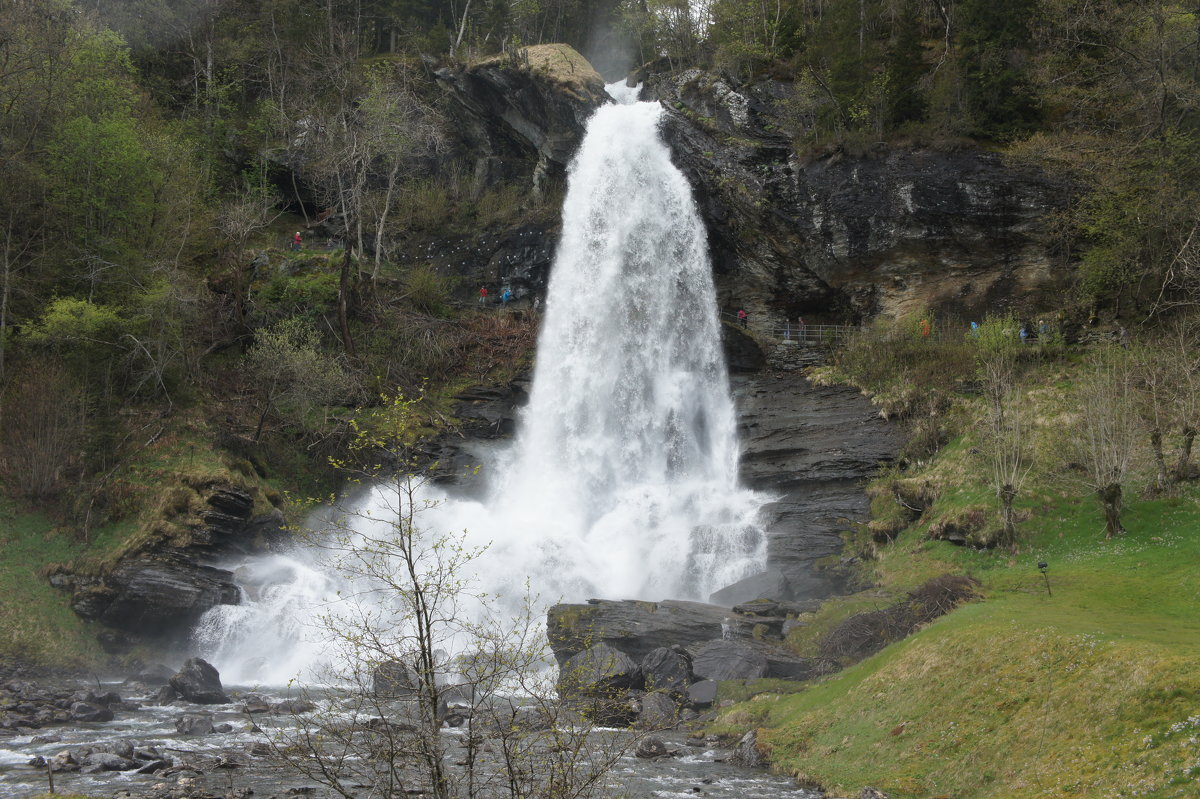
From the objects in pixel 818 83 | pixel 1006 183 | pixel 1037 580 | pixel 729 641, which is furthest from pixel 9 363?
pixel 1006 183

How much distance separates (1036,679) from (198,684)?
17705 millimetres

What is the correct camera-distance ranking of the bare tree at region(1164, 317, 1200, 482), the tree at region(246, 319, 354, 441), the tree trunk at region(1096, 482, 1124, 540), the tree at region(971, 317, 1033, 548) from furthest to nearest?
1. the tree at region(246, 319, 354, 441)
2. the tree at region(971, 317, 1033, 548)
3. the bare tree at region(1164, 317, 1200, 482)
4. the tree trunk at region(1096, 482, 1124, 540)

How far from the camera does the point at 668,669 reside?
18.0 meters

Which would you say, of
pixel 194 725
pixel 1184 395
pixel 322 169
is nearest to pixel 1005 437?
pixel 1184 395

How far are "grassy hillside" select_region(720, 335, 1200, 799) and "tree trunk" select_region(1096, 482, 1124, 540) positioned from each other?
29 cm

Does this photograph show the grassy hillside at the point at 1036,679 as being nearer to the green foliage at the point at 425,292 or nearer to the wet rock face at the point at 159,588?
the wet rock face at the point at 159,588

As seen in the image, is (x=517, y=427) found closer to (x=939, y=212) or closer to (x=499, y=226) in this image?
(x=499, y=226)

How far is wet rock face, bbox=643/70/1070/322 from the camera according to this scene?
105ft

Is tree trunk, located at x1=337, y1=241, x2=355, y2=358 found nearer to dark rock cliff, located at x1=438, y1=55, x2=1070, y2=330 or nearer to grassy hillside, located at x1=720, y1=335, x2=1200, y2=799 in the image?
dark rock cliff, located at x1=438, y1=55, x2=1070, y2=330

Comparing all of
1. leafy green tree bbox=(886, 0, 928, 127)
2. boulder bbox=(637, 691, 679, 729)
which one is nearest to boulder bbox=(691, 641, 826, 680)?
boulder bbox=(637, 691, 679, 729)

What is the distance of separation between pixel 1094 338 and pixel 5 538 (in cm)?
3532

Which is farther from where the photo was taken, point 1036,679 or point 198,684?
point 198,684

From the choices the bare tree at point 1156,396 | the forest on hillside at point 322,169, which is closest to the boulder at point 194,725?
the forest on hillside at point 322,169

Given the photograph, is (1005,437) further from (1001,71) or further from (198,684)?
(198,684)
